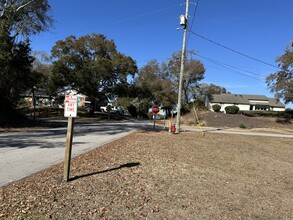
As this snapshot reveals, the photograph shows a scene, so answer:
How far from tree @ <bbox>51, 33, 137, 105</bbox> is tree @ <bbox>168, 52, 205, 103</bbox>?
17.8 meters

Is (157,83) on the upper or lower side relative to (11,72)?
upper

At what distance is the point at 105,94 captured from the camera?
121 feet

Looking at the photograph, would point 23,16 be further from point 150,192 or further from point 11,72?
point 150,192

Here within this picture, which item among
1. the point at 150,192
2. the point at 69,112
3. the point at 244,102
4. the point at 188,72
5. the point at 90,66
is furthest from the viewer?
the point at 244,102

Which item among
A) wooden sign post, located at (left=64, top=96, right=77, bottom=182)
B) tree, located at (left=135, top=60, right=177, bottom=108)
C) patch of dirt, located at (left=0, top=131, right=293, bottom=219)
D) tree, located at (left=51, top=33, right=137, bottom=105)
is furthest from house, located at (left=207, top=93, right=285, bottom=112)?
wooden sign post, located at (left=64, top=96, right=77, bottom=182)

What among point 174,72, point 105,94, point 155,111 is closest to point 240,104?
point 174,72

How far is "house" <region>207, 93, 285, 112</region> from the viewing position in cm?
6550

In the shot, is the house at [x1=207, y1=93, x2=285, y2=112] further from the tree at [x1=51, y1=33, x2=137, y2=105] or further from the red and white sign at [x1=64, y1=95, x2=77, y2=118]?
the red and white sign at [x1=64, y1=95, x2=77, y2=118]

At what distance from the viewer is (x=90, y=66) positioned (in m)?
33.5

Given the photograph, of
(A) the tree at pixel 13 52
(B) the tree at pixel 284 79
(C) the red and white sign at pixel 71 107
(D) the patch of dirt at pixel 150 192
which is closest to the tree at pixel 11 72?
(A) the tree at pixel 13 52

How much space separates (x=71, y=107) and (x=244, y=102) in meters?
67.2

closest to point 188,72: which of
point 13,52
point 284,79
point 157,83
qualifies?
point 157,83

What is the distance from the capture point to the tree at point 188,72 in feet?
170

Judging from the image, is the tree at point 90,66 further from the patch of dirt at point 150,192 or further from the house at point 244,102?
the house at point 244,102
